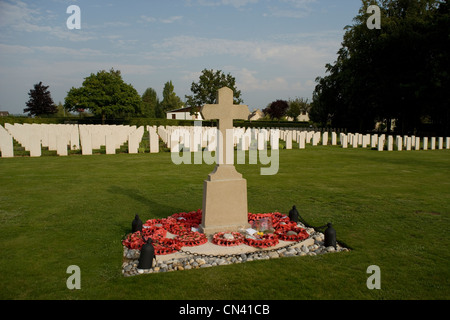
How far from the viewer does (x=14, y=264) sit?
12.0ft

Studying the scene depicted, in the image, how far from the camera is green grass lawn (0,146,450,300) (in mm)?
3205

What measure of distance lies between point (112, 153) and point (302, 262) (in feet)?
40.4

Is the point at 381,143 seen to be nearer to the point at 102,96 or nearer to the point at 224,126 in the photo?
the point at 224,126

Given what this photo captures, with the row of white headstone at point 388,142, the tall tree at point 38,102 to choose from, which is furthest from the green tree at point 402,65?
the tall tree at point 38,102

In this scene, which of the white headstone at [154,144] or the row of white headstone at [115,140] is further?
the white headstone at [154,144]

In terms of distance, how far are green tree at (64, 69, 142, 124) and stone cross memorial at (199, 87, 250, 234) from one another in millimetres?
39938

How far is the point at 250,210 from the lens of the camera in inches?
238

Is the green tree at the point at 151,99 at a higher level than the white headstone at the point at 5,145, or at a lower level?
higher

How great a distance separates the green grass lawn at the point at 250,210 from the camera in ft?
10.5

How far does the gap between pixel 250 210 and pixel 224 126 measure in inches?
77.2

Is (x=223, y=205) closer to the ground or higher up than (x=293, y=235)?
higher up

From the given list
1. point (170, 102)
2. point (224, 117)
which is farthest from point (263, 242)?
point (170, 102)

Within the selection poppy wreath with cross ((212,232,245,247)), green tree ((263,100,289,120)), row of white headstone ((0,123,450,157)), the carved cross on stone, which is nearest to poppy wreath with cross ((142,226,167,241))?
poppy wreath with cross ((212,232,245,247))

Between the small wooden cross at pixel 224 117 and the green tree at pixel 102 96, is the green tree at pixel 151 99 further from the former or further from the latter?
the small wooden cross at pixel 224 117
